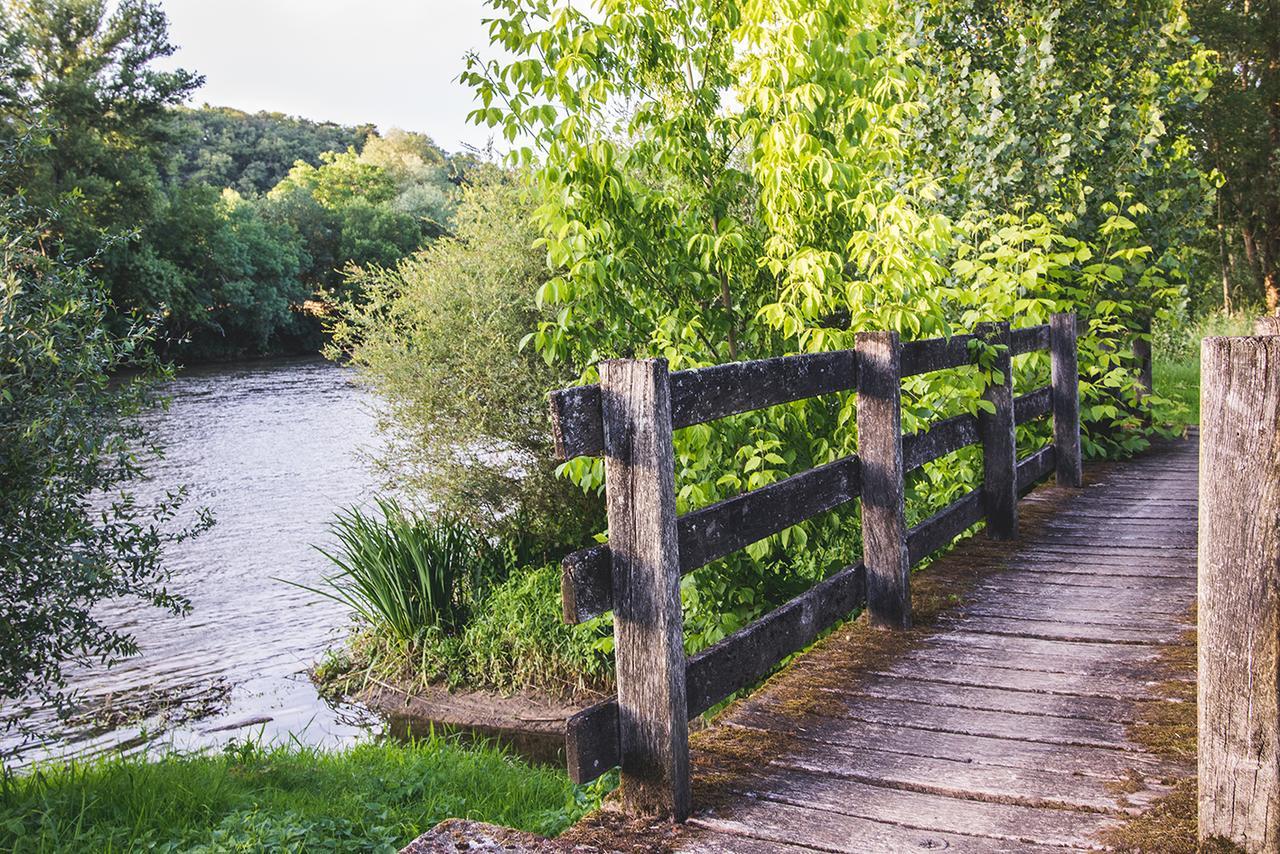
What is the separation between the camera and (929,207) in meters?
9.68

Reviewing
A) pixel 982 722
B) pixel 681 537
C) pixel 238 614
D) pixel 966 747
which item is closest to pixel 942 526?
pixel 982 722

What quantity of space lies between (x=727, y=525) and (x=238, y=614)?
28.2ft

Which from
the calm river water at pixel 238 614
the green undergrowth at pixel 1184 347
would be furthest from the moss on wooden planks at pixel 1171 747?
the green undergrowth at pixel 1184 347

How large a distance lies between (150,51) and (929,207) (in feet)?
137

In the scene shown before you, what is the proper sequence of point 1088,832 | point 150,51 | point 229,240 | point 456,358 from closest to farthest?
point 1088,832
point 456,358
point 150,51
point 229,240

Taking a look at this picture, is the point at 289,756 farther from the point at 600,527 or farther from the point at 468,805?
the point at 600,527

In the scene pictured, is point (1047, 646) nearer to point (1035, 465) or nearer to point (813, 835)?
point (813, 835)

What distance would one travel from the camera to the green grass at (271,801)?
161 inches

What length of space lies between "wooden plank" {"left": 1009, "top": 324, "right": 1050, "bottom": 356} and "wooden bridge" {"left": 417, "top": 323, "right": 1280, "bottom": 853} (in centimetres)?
228

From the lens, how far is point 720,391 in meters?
3.62

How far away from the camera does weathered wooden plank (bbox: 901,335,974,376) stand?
208 inches

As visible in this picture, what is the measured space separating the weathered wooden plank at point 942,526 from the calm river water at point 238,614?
15.1 ft

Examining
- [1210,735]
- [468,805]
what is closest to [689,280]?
[468,805]

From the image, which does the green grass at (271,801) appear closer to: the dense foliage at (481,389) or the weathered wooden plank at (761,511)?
the weathered wooden plank at (761,511)
